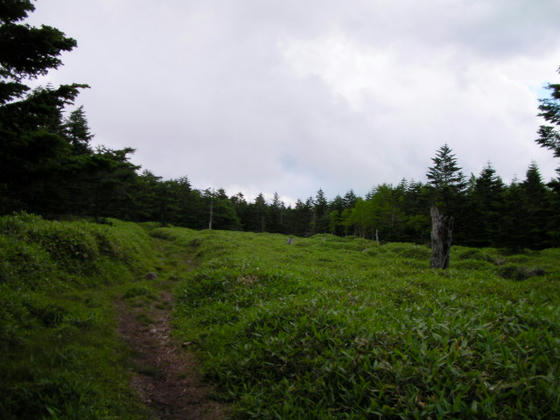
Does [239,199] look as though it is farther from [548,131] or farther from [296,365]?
[296,365]

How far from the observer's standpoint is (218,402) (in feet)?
14.1

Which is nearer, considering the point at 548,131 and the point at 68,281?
the point at 68,281

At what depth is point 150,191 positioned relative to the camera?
48.4 meters

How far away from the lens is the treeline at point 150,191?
259 inches

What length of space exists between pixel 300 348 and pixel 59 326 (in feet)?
17.7

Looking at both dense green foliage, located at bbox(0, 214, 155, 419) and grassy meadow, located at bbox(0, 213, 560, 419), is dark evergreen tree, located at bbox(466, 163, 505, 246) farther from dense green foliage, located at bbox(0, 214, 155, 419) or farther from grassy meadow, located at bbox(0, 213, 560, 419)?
dense green foliage, located at bbox(0, 214, 155, 419)

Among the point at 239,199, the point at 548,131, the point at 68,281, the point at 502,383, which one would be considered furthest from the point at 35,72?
the point at 239,199

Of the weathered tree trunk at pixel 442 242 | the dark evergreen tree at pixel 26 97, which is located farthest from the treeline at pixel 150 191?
the weathered tree trunk at pixel 442 242

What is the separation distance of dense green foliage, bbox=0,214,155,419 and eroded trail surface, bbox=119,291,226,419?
32 centimetres

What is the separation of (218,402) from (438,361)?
11.8 feet

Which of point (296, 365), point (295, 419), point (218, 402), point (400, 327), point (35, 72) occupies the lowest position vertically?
point (218, 402)

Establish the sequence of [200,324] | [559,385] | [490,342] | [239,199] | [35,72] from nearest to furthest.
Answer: [559,385] → [490,342] → [35,72] → [200,324] → [239,199]

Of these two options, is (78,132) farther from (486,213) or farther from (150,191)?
(486,213)

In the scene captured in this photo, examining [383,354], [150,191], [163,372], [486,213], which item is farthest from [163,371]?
[150,191]
